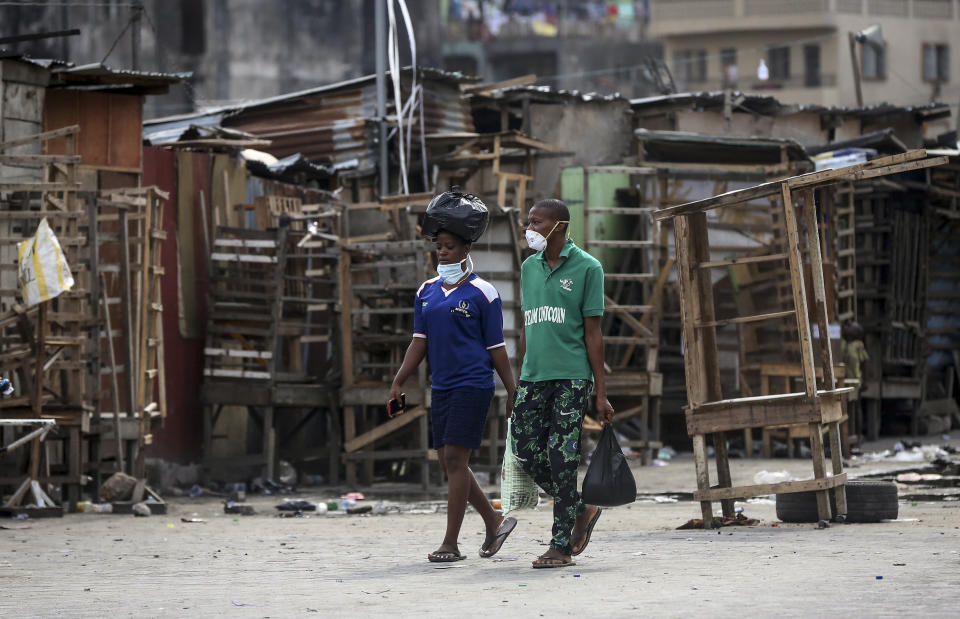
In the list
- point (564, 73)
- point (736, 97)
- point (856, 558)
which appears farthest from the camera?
point (564, 73)

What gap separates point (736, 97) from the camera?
978 inches

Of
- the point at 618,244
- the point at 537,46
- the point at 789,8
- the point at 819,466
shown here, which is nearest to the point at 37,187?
the point at 819,466

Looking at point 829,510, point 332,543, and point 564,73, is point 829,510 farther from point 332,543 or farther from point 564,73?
point 564,73

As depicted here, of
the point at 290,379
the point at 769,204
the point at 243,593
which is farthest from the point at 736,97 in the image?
the point at 243,593

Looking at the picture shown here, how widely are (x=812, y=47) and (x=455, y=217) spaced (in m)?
47.8

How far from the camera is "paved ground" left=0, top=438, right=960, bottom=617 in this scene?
20.7 feet

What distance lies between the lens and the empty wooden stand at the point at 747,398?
9.51 m

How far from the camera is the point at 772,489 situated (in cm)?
975

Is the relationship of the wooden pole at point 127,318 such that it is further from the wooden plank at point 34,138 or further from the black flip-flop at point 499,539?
the black flip-flop at point 499,539

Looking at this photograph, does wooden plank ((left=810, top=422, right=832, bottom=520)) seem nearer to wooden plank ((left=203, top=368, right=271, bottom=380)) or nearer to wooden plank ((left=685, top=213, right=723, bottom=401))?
wooden plank ((left=685, top=213, right=723, bottom=401))

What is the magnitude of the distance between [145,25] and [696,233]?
32109 mm

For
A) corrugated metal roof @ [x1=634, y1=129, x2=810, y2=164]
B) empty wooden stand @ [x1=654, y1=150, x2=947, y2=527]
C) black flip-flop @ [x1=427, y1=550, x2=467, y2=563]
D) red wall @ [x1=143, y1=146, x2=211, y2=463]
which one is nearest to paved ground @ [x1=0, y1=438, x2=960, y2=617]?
black flip-flop @ [x1=427, y1=550, x2=467, y2=563]

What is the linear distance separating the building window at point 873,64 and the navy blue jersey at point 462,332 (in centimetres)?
4832

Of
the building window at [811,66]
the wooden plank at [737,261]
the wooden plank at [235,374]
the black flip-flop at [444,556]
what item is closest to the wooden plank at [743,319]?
the wooden plank at [737,261]
